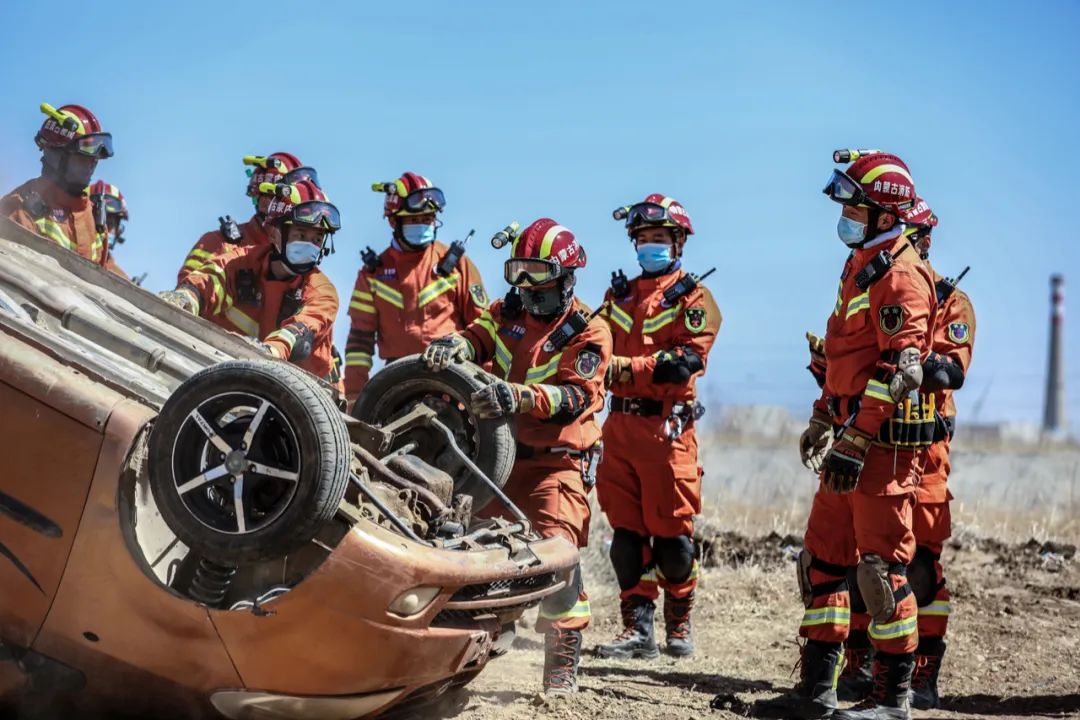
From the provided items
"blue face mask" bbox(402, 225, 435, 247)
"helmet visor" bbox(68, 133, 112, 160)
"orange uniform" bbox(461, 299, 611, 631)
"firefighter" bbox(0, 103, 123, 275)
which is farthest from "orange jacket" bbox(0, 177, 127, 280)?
"orange uniform" bbox(461, 299, 611, 631)

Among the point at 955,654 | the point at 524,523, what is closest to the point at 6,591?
the point at 524,523

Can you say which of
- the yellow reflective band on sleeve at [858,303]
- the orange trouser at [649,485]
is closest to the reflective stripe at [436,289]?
the orange trouser at [649,485]

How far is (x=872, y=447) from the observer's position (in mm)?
7113

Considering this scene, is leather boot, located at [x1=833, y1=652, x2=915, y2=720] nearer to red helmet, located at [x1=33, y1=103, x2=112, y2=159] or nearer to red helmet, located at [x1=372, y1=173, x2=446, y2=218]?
red helmet, located at [x1=372, y1=173, x2=446, y2=218]

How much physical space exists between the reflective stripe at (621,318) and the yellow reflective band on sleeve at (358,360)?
2.04m

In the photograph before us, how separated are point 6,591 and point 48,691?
42 cm

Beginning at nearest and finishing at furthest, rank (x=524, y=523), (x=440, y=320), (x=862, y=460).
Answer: (x=524, y=523) → (x=862, y=460) → (x=440, y=320)

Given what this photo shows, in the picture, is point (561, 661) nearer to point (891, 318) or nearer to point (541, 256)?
point (541, 256)

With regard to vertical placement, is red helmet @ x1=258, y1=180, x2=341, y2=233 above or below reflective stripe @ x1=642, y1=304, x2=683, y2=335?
above

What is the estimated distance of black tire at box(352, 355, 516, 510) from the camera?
6875mm

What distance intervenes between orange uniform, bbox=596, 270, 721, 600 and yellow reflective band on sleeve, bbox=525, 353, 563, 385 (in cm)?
152

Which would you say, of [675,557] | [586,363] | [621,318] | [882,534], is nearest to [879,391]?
[882,534]

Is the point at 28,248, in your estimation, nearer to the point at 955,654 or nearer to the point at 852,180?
the point at 852,180

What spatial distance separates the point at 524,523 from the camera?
635 centimetres
